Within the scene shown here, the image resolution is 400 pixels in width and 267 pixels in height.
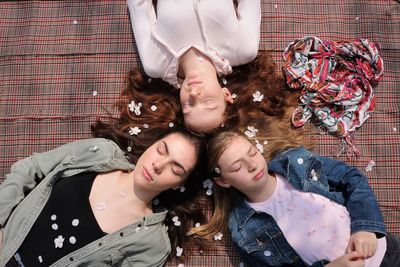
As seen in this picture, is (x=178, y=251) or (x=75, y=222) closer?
(x=75, y=222)

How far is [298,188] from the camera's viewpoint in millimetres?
2113

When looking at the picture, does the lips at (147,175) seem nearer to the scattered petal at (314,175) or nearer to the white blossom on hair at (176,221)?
the white blossom on hair at (176,221)

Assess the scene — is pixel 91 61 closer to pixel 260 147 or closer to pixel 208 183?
pixel 208 183

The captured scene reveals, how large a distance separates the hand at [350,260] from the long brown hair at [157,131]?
680 millimetres

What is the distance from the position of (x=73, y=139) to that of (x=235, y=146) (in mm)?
926

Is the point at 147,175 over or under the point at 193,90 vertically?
under

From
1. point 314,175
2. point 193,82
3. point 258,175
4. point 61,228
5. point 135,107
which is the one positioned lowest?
point 61,228

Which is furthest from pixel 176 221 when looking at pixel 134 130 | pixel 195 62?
pixel 195 62

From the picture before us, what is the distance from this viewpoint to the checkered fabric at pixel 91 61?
→ 7.68 ft

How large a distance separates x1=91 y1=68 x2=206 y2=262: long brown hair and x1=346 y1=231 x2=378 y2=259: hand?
723mm

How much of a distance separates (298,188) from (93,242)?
3.23ft

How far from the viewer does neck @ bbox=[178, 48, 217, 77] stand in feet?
7.20

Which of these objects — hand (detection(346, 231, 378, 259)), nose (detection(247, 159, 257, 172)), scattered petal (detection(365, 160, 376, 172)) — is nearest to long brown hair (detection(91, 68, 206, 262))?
nose (detection(247, 159, 257, 172))

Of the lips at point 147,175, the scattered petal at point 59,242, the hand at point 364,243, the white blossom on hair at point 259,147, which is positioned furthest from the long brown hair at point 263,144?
the scattered petal at point 59,242
